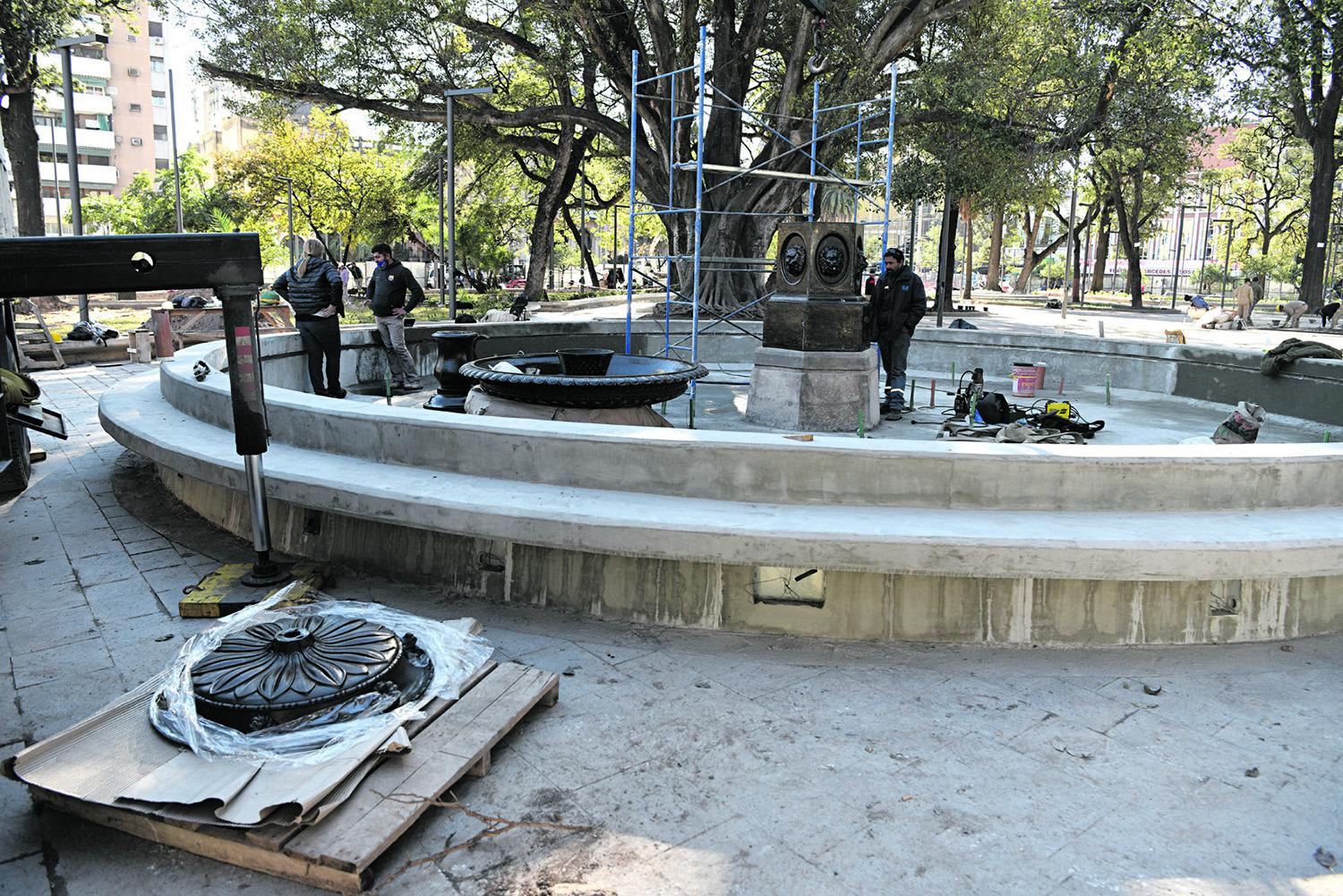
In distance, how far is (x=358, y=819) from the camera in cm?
299

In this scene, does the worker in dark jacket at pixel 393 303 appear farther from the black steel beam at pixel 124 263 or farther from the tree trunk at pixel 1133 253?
the tree trunk at pixel 1133 253

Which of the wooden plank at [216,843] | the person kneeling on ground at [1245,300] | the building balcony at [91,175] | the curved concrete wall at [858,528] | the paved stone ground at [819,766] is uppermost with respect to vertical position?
the building balcony at [91,175]

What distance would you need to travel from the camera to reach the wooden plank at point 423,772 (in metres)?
2.87

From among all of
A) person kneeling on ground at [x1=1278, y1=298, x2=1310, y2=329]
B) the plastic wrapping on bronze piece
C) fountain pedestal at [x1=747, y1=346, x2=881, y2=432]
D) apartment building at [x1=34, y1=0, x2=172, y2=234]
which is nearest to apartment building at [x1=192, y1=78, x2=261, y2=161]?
apartment building at [x1=34, y1=0, x2=172, y2=234]

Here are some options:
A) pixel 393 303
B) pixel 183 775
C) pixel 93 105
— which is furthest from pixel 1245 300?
pixel 93 105

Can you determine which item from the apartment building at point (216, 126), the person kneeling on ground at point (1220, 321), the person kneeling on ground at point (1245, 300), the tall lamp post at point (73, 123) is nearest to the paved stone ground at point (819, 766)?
the tall lamp post at point (73, 123)

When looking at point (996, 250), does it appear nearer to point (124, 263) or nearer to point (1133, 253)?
point (1133, 253)

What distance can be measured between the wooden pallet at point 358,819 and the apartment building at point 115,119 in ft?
283

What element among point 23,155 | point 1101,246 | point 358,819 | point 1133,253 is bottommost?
point 358,819

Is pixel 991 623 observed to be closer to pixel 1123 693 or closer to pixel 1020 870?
pixel 1123 693

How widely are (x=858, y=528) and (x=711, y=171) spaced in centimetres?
1391

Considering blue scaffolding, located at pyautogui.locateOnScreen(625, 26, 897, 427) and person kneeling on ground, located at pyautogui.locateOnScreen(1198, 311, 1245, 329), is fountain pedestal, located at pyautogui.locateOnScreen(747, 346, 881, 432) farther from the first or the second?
person kneeling on ground, located at pyautogui.locateOnScreen(1198, 311, 1245, 329)

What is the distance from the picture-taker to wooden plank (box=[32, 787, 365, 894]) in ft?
9.34

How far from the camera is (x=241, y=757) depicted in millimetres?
3234
